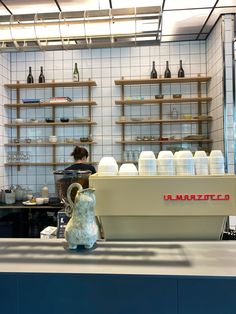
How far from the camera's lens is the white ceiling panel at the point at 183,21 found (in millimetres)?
3682

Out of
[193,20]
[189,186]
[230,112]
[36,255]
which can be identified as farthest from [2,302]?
[193,20]

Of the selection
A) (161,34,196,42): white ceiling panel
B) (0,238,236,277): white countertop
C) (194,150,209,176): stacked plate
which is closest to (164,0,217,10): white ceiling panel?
(161,34,196,42): white ceiling panel

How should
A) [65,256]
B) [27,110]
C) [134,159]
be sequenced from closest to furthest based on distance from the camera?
1. [65,256]
2. [134,159]
3. [27,110]

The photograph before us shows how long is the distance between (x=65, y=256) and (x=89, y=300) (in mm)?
206

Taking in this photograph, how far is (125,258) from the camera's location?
3.64 feet

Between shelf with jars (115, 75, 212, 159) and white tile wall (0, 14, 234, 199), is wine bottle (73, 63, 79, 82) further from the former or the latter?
shelf with jars (115, 75, 212, 159)

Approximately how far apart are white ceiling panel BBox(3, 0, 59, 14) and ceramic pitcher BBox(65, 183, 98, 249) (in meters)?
2.99

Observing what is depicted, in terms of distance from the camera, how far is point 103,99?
4754 millimetres

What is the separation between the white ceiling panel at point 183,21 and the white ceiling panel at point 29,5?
54.3 inches

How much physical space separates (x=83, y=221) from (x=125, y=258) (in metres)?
0.21

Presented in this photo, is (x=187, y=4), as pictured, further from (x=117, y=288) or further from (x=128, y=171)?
(x=117, y=288)

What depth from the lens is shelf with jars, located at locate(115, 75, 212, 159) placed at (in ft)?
14.5

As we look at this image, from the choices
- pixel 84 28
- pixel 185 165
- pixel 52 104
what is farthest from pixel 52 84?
pixel 185 165

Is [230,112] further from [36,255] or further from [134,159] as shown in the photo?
[36,255]
